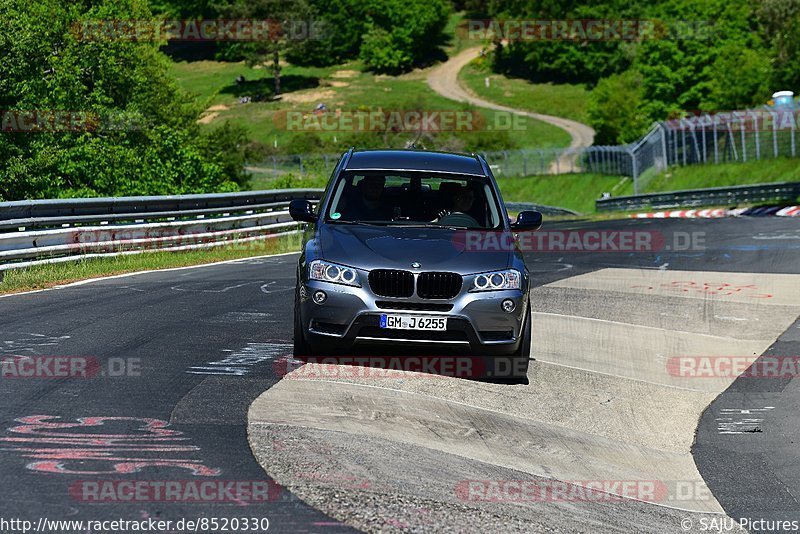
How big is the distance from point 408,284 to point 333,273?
0.63 metres

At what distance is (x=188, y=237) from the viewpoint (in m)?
24.7

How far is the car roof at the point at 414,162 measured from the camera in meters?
11.1

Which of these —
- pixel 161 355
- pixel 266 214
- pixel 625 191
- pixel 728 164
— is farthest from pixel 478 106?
pixel 161 355

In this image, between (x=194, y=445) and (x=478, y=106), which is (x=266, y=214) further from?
(x=478, y=106)

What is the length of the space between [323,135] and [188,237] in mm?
70978

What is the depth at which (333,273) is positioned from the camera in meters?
9.59

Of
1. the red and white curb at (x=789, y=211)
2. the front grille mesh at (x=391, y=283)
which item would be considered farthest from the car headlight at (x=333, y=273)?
the red and white curb at (x=789, y=211)

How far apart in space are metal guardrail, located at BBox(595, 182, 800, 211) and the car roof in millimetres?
36209

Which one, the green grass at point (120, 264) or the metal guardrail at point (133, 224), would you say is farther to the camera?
the metal guardrail at point (133, 224)

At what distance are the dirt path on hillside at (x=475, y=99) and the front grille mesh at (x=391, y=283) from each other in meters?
64.5
